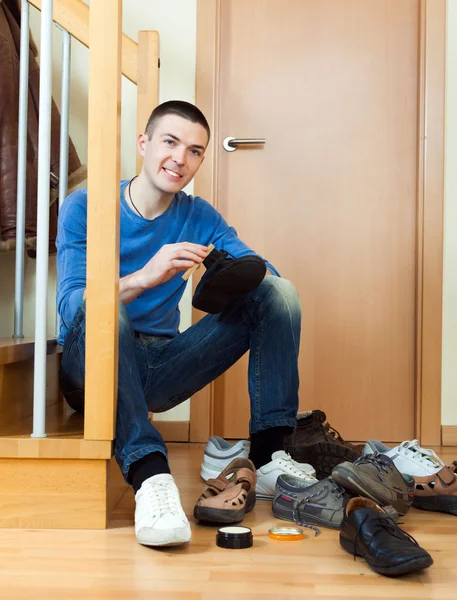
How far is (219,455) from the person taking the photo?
71.8 inches

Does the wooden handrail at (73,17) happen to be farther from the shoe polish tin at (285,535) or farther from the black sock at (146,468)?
the shoe polish tin at (285,535)

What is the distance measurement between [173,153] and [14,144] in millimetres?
662

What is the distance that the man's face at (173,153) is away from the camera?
67.3 inches

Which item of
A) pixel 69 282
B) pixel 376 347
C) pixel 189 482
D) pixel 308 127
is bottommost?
pixel 189 482

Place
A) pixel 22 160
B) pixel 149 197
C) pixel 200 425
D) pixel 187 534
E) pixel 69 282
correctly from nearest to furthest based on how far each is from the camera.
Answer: pixel 187 534
pixel 69 282
pixel 149 197
pixel 22 160
pixel 200 425

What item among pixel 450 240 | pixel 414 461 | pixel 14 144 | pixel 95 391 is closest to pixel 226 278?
pixel 95 391

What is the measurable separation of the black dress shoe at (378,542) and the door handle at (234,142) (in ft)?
5.10

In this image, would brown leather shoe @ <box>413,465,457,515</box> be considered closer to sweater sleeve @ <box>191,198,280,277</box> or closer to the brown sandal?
the brown sandal

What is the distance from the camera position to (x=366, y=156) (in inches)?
100

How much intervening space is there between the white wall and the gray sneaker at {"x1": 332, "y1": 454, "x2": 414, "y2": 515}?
3.27 ft

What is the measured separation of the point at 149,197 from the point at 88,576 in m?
0.92

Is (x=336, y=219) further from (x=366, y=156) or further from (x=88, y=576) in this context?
(x=88, y=576)

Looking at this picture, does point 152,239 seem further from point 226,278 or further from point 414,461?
point 414,461

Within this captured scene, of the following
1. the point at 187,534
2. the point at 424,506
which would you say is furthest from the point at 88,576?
the point at 424,506
